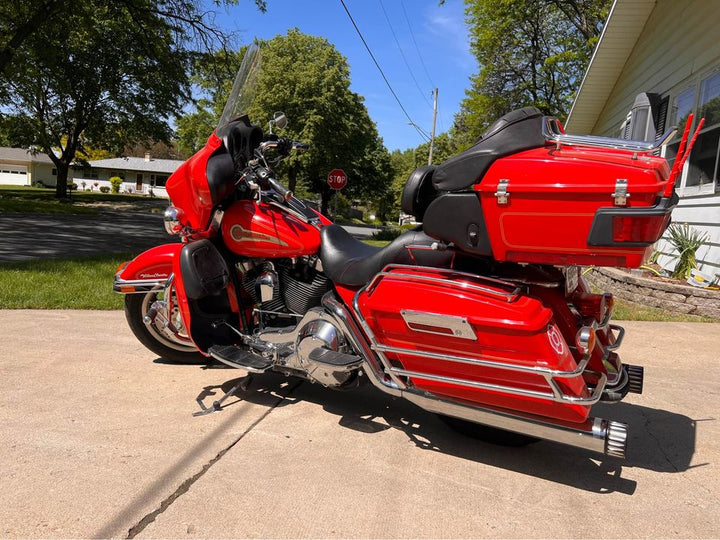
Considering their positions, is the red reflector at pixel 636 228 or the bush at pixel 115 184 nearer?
the red reflector at pixel 636 228

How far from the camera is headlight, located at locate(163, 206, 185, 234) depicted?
357 cm

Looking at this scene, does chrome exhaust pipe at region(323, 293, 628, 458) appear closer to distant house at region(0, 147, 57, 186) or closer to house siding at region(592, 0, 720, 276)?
house siding at region(592, 0, 720, 276)

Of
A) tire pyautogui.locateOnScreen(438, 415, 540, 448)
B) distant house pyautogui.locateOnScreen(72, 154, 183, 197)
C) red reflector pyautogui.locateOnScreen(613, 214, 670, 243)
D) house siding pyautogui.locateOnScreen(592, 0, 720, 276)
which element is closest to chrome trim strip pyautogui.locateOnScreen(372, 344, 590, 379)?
red reflector pyautogui.locateOnScreen(613, 214, 670, 243)

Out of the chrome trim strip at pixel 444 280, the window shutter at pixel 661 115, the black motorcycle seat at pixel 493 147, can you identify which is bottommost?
the chrome trim strip at pixel 444 280

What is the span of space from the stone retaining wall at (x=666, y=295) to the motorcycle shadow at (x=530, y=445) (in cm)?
361

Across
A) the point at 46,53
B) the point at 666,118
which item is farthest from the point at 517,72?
the point at 46,53

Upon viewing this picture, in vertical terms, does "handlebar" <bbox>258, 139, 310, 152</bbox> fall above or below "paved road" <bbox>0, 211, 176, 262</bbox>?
above

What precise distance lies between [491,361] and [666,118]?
28.5ft

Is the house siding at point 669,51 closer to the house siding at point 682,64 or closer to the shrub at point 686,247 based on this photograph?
the house siding at point 682,64

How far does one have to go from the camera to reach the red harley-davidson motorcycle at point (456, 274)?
2.22 meters

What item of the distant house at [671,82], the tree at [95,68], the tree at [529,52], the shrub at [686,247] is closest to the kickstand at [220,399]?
the distant house at [671,82]

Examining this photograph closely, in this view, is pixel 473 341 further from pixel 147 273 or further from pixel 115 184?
pixel 115 184

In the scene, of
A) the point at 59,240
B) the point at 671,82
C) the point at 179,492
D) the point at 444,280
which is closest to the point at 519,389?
the point at 444,280

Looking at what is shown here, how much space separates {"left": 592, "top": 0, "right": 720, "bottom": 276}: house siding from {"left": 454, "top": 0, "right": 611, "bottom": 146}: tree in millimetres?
7372
